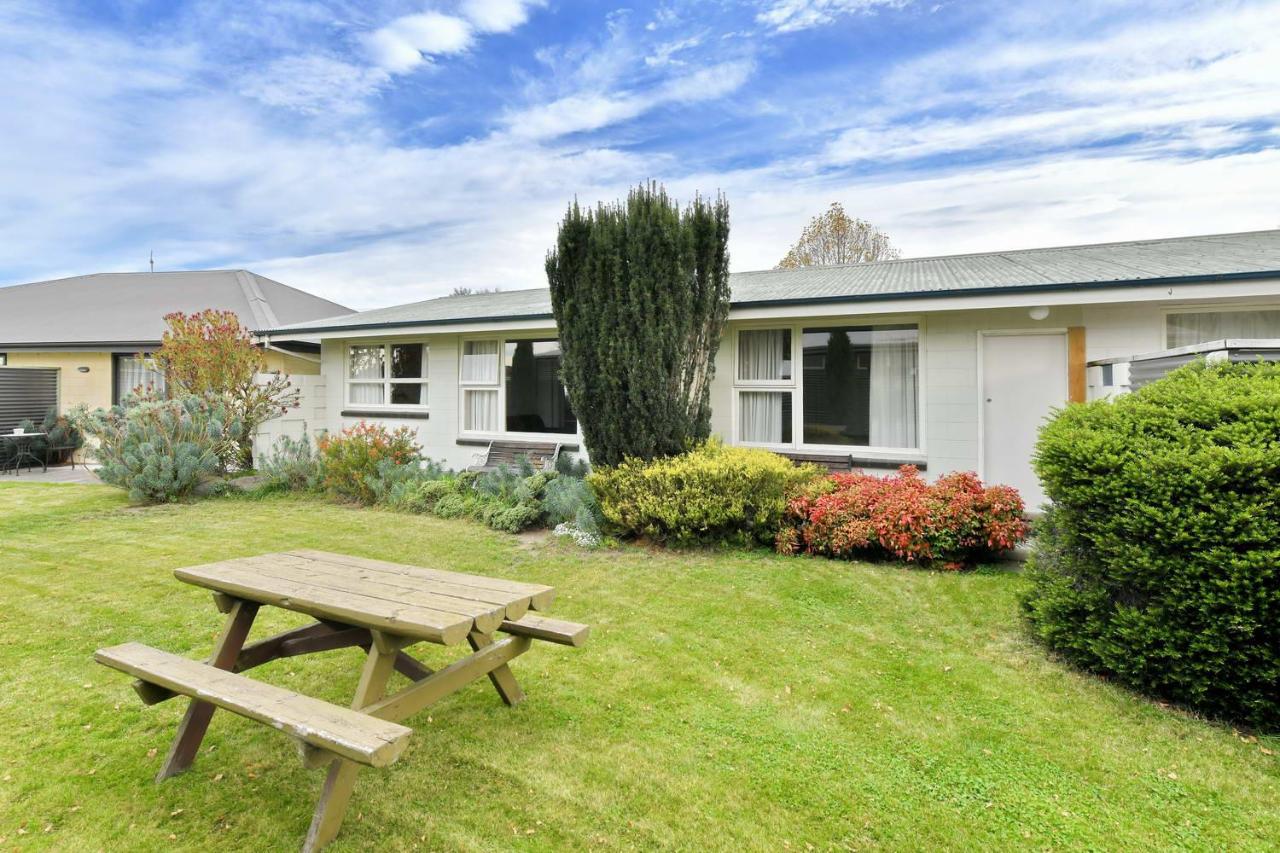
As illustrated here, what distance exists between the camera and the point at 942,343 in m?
7.23

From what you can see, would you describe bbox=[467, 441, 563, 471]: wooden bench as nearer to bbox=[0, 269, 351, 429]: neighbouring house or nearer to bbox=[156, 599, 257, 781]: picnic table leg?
bbox=[0, 269, 351, 429]: neighbouring house

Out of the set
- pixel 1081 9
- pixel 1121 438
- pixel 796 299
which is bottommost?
pixel 1121 438

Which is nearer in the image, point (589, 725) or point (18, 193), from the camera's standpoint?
point (589, 725)

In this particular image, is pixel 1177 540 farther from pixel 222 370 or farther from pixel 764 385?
pixel 222 370

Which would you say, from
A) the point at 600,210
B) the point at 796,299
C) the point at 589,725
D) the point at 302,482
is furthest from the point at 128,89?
the point at 589,725

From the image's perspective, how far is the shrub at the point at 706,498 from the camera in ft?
20.1

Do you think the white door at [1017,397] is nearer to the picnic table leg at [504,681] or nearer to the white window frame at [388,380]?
the picnic table leg at [504,681]

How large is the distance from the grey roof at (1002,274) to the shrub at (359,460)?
2.08 m

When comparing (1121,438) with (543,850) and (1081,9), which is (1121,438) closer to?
(543,850)

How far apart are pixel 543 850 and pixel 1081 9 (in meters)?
10.9

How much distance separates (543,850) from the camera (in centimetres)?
209

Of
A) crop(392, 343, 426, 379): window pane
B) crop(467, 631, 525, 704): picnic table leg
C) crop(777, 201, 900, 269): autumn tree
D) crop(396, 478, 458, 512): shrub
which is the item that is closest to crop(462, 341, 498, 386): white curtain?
crop(392, 343, 426, 379): window pane

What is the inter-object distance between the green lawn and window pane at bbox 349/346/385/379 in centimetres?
714

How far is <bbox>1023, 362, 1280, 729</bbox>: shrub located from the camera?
277 centimetres
